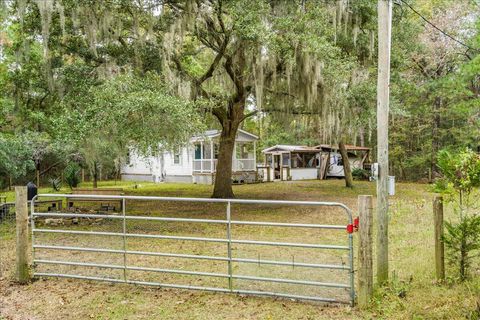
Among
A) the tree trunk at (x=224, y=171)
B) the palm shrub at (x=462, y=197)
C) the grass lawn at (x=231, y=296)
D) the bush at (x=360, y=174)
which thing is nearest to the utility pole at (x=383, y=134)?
the grass lawn at (x=231, y=296)

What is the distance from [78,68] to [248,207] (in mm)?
6541

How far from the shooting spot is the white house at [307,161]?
28.1 metres

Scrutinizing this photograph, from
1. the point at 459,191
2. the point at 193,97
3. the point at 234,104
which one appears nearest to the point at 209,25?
the point at 193,97

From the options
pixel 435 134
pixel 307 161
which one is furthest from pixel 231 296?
pixel 307 161

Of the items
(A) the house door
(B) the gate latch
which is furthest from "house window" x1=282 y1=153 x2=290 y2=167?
(B) the gate latch

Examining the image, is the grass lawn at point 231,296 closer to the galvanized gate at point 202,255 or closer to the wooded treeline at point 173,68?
the galvanized gate at point 202,255

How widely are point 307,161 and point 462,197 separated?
25.2 meters

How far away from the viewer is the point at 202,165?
2442cm

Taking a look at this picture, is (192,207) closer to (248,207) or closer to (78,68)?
(248,207)

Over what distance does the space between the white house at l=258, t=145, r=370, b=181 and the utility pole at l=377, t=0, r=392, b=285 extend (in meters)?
22.4

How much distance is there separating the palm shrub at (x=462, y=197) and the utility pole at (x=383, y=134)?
0.60m

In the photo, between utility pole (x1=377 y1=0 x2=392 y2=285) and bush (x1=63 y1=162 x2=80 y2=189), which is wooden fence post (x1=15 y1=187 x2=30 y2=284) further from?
bush (x1=63 y1=162 x2=80 y2=189)

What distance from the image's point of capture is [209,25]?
467 inches

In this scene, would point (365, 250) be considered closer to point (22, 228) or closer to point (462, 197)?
point (462, 197)
